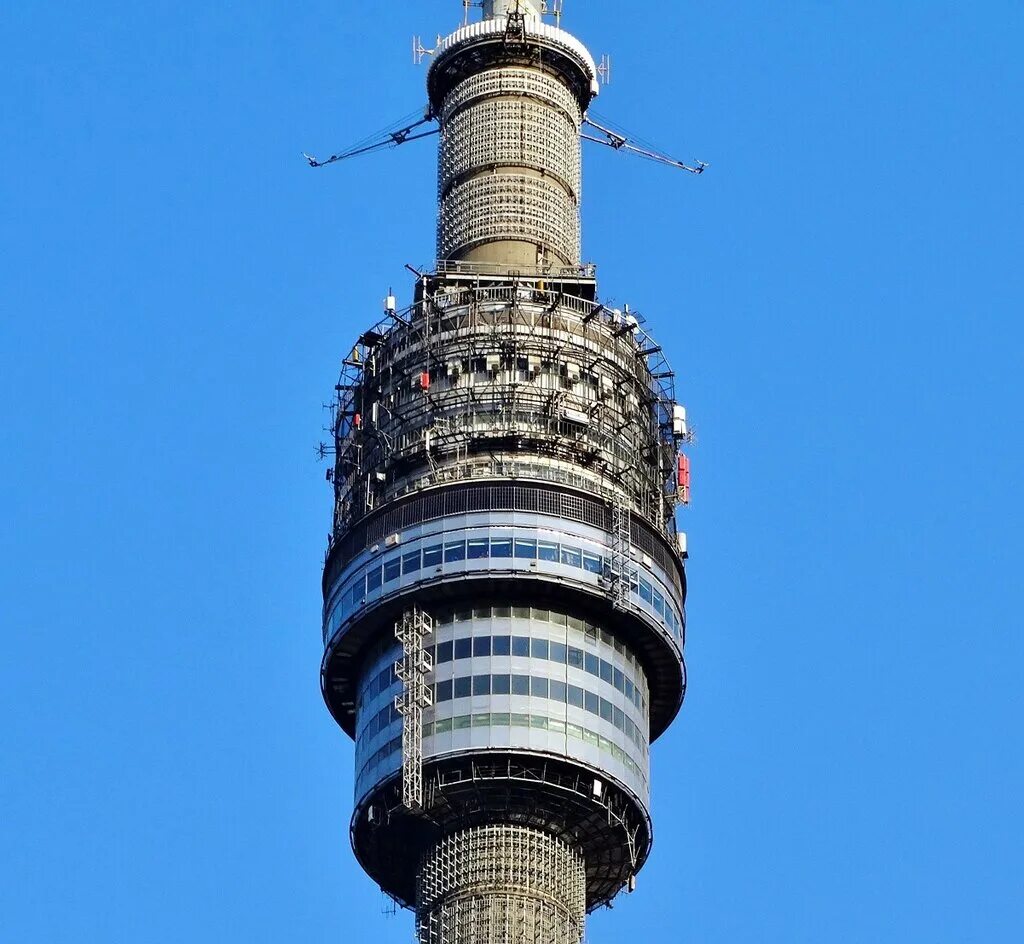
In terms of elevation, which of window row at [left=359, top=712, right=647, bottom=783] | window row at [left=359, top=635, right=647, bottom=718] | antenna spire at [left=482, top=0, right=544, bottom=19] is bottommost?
window row at [left=359, top=712, right=647, bottom=783]

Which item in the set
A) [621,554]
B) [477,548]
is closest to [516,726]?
[477,548]

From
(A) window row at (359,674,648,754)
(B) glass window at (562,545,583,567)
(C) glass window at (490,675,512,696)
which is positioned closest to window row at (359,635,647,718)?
(A) window row at (359,674,648,754)

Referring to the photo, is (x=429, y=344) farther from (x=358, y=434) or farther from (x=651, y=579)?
(x=651, y=579)

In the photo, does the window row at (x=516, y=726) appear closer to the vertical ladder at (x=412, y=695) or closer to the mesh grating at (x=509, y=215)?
the vertical ladder at (x=412, y=695)

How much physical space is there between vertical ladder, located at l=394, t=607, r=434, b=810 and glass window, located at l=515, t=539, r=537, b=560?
17.3 feet

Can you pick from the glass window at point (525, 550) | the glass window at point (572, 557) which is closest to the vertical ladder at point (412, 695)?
the glass window at point (525, 550)

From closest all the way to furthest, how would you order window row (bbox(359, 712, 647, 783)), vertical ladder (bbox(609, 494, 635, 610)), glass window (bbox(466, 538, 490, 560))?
1. window row (bbox(359, 712, 647, 783))
2. glass window (bbox(466, 538, 490, 560))
3. vertical ladder (bbox(609, 494, 635, 610))

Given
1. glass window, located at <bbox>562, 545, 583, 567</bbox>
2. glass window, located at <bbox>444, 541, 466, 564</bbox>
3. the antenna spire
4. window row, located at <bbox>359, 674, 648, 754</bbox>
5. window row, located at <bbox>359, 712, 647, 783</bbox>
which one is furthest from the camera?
the antenna spire

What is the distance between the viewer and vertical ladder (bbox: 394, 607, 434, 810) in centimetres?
12550

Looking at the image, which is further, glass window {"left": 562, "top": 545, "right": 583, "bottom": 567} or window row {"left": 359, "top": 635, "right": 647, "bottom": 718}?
glass window {"left": 562, "top": 545, "right": 583, "bottom": 567}

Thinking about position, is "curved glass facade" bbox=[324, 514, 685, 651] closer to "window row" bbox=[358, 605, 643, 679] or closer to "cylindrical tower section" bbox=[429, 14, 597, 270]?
"window row" bbox=[358, 605, 643, 679]

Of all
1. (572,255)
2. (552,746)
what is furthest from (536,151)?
(552,746)

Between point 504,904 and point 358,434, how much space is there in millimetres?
27071

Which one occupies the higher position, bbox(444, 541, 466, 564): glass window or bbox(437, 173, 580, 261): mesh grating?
bbox(437, 173, 580, 261): mesh grating
